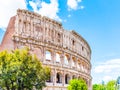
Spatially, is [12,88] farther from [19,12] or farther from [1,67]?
[19,12]

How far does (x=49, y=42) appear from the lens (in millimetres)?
33719

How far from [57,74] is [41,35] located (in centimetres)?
662

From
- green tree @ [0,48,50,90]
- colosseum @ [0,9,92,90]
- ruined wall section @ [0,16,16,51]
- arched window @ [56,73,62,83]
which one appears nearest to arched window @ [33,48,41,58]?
colosseum @ [0,9,92,90]

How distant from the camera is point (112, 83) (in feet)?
245

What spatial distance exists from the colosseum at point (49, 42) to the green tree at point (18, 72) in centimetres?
776

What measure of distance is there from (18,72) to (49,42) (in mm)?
12859

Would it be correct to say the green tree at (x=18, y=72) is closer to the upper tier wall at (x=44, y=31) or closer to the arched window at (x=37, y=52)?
the upper tier wall at (x=44, y=31)

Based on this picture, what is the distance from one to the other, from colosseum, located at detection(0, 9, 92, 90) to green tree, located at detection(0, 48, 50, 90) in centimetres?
776

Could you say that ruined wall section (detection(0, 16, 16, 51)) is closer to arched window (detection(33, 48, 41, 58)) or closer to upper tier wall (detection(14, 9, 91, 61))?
upper tier wall (detection(14, 9, 91, 61))

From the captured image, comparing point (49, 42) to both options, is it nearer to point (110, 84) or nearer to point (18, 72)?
point (18, 72)

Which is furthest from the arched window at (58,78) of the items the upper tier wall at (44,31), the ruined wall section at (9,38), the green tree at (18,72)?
the green tree at (18,72)

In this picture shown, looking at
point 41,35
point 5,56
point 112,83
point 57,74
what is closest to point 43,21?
point 41,35

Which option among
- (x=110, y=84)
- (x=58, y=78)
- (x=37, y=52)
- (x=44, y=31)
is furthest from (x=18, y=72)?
(x=110, y=84)

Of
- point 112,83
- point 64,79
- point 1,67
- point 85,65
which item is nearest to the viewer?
point 1,67
